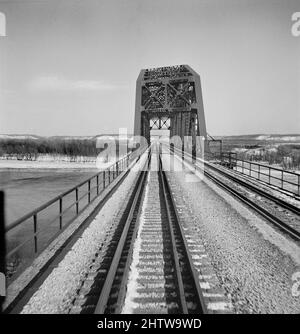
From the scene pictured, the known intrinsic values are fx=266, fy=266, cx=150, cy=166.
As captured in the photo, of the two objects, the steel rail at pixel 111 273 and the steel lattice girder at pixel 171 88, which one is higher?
the steel lattice girder at pixel 171 88

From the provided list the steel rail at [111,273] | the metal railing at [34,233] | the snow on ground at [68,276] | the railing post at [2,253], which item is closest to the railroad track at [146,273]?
the steel rail at [111,273]

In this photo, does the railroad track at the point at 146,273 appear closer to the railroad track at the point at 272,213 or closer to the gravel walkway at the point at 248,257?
the gravel walkway at the point at 248,257

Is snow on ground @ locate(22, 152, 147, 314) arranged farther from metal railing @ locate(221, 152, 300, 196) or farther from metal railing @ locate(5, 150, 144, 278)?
metal railing @ locate(221, 152, 300, 196)

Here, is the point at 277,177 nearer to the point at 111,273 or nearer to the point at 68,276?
the point at 111,273

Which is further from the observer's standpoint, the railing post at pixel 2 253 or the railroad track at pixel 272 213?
the railroad track at pixel 272 213
